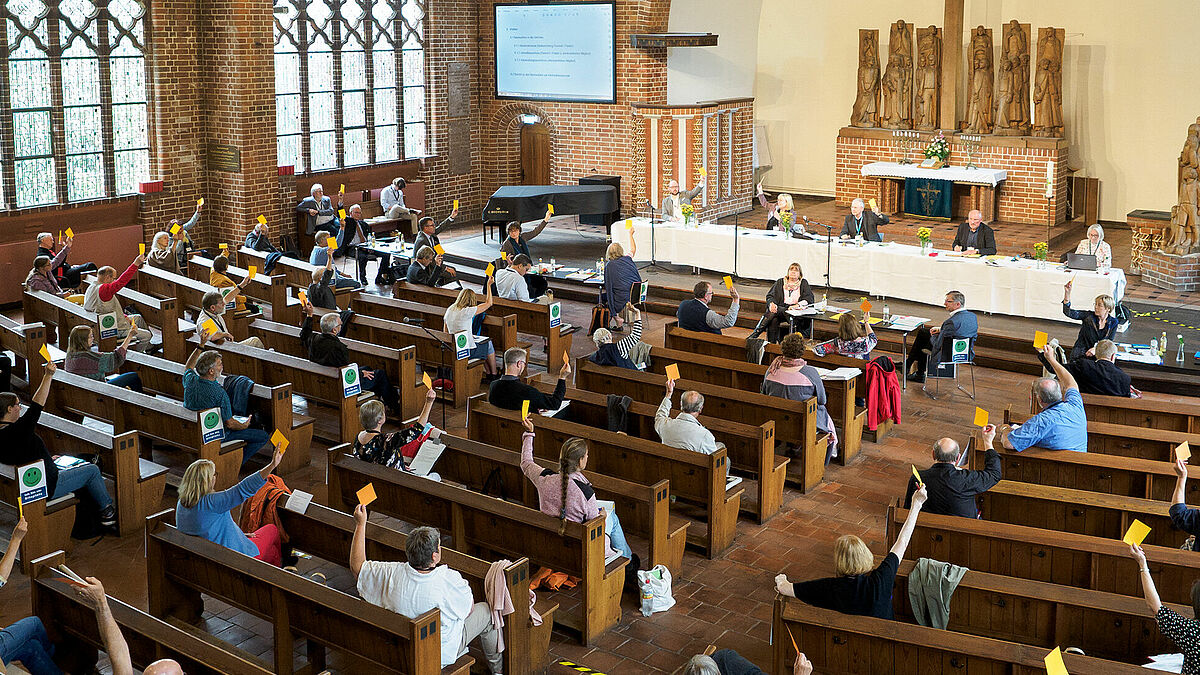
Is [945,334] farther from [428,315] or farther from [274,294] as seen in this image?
[274,294]

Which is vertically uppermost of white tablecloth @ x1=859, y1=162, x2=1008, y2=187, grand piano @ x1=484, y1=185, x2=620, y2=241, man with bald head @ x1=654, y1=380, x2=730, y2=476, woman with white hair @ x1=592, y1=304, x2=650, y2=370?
white tablecloth @ x1=859, y1=162, x2=1008, y2=187

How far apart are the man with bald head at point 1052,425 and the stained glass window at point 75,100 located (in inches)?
527

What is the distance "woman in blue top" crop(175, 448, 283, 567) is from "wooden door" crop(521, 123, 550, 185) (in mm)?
15211

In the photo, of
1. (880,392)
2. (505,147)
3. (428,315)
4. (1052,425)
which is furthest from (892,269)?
(505,147)

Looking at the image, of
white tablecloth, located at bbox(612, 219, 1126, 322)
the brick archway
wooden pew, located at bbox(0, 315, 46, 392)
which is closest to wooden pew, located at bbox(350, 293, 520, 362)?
wooden pew, located at bbox(0, 315, 46, 392)

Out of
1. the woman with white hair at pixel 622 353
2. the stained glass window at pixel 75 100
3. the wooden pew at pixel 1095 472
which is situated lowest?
the wooden pew at pixel 1095 472

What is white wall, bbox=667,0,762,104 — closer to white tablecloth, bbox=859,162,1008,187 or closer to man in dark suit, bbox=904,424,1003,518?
white tablecloth, bbox=859,162,1008,187

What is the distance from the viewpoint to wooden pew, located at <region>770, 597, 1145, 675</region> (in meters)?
5.11

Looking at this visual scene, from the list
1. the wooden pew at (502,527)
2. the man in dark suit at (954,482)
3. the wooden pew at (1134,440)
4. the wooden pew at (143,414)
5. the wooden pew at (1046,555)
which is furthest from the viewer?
the wooden pew at (143,414)

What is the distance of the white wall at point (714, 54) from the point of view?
19906mm

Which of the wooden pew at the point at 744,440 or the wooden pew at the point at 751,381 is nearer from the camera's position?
the wooden pew at the point at 744,440

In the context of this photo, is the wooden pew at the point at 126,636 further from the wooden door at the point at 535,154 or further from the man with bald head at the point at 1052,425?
the wooden door at the point at 535,154

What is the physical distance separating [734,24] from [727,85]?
1.15 m

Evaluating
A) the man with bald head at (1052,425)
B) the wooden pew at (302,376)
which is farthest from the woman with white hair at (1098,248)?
the wooden pew at (302,376)
